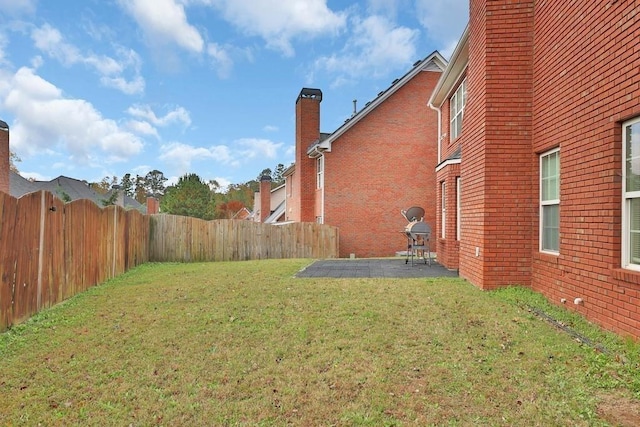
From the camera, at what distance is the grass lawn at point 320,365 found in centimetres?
324

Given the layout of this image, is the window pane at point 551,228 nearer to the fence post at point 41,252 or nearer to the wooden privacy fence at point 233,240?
the fence post at point 41,252

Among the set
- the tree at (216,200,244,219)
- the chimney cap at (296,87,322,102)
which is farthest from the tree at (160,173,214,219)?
the tree at (216,200,244,219)

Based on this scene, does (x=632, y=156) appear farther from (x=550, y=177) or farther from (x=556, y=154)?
(x=550, y=177)

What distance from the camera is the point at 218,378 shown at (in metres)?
3.96

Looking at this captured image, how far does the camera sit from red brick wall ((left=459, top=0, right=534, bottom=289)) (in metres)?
6.92

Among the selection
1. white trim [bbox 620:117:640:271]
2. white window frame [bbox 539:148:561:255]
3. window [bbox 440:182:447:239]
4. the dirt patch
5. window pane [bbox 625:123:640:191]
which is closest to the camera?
the dirt patch

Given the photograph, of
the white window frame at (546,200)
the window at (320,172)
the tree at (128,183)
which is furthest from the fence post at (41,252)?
the tree at (128,183)

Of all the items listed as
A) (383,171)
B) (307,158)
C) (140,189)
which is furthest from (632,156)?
(140,189)

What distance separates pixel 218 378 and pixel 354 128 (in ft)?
54.1

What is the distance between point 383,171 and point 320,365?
15693 mm

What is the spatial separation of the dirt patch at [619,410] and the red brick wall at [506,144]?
3.80 m

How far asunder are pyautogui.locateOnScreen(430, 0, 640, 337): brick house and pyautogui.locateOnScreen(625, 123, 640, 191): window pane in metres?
0.02

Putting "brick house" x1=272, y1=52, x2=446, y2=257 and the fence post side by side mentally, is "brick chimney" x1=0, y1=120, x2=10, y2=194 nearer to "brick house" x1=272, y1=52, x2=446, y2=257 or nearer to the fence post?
"brick house" x1=272, y1=52, x2=446, y2=257

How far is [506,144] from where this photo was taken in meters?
6.95
